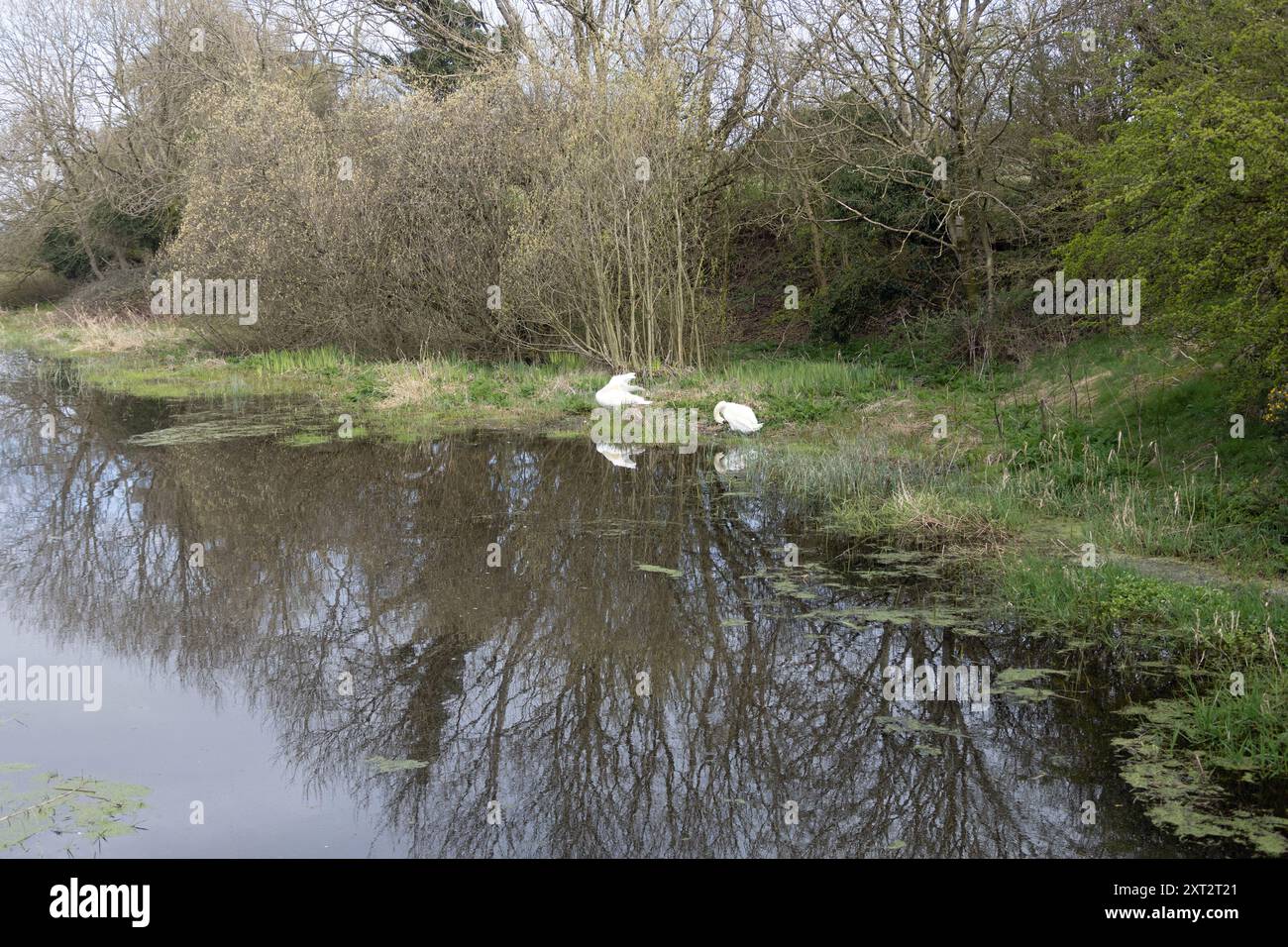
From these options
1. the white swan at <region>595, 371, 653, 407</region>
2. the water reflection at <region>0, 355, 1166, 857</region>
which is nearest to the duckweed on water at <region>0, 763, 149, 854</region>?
the water reflection at <region>0, 355, 1166, 857</region>

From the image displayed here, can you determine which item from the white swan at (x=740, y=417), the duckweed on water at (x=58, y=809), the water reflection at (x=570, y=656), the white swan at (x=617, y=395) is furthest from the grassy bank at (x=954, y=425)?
the duckweed on water at (x=58, y=809)

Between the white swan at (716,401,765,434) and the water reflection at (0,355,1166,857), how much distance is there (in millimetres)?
2349

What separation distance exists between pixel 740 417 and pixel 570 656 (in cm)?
758

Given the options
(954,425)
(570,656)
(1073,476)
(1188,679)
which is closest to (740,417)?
(954,425)

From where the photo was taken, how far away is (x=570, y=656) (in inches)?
254

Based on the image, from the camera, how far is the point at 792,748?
528cm

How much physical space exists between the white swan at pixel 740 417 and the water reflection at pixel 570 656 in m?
2.35

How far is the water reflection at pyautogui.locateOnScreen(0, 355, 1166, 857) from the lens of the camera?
466 cm

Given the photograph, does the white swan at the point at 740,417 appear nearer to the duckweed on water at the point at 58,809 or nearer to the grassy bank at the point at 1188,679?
the grassy bank at the point at 1188,679

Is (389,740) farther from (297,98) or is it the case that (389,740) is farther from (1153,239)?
(297,98)

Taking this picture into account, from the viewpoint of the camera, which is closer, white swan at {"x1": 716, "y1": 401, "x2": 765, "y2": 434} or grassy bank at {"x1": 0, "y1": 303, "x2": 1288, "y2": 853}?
grassy bank at {"x1": 0, "y1": 303, "x2": 1288, "y2": 853}

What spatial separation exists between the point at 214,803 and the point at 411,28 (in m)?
21.4

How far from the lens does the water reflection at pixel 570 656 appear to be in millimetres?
4660

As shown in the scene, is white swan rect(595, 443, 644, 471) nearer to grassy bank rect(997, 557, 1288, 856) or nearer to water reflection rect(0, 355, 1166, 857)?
water reflection rect(0, 355, 1166, 857)
